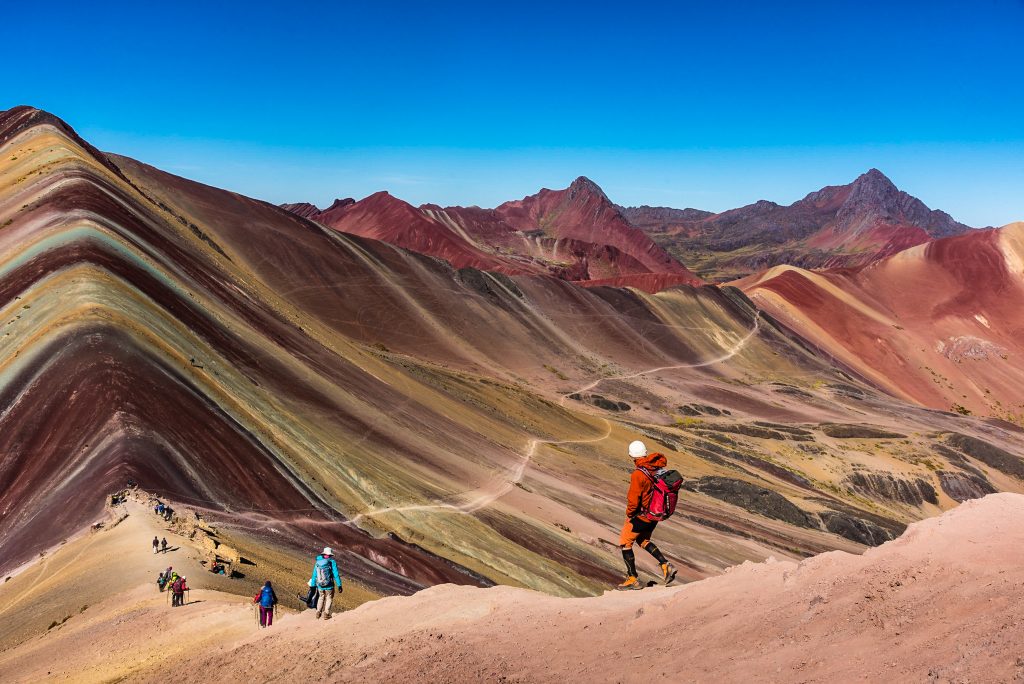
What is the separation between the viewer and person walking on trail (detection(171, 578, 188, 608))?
11.5 m

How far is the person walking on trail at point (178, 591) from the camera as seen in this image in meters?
11.5

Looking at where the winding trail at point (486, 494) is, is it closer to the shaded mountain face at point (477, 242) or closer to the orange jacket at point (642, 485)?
the orange jacket at point (642, 485)

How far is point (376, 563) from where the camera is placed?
19156 millimetres

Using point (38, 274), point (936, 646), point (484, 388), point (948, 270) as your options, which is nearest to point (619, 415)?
point (484, 388)

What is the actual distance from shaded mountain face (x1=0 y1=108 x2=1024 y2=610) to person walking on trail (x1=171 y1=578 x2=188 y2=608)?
16.4 feet

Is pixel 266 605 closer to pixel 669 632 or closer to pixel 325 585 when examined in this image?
pixel 325 585

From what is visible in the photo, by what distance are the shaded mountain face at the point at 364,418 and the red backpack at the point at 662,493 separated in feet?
29.5

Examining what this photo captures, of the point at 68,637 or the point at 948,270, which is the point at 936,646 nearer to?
the point at 68,637

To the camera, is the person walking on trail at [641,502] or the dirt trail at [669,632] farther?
the person walking on trail at [641,502]

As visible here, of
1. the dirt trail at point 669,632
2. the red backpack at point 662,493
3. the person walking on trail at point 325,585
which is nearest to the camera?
the dirt trail at point 669,632

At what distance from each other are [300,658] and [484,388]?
140 feet

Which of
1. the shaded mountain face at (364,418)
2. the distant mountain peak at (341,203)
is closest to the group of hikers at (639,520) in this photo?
the shaded mountain face at (364,418)

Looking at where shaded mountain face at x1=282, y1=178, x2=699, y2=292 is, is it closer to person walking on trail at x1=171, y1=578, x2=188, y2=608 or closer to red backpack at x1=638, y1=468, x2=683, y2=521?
person walking on trail at x1=171, y1=578, x2=188, y2=608

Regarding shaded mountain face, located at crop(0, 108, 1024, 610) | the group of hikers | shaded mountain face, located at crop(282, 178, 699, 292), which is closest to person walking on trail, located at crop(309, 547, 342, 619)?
the group of hikers
